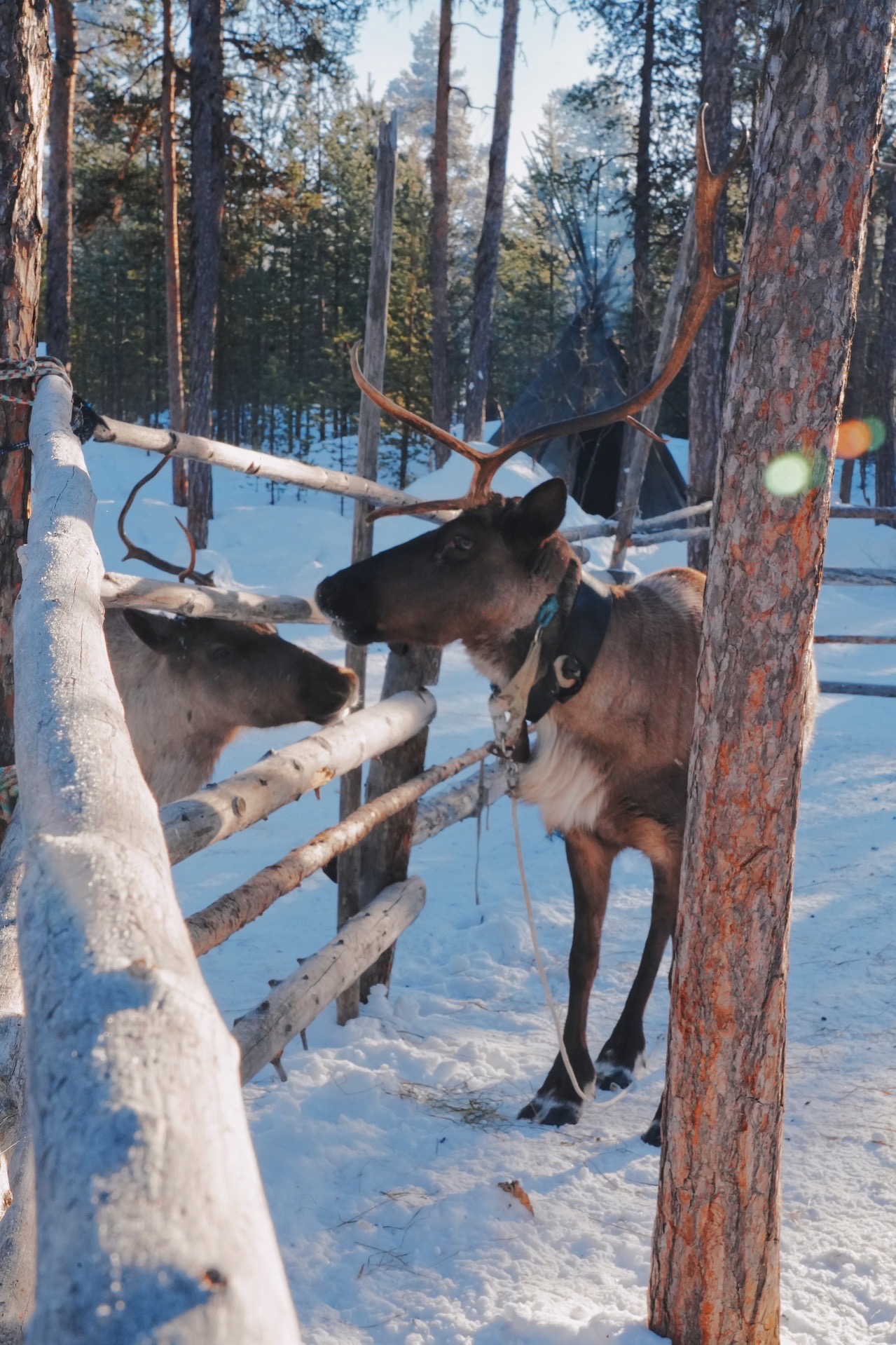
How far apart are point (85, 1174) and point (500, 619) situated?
9.34ft

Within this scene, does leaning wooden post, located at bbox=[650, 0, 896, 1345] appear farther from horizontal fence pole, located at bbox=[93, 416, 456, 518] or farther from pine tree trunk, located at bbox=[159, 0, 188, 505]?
pine tree trunk, located at bbox=[159, 0, 188, 505]

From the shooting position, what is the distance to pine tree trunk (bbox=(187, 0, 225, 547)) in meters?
12.5

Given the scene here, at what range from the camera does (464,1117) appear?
9.89 ft

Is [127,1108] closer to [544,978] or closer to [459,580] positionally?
[544,978]

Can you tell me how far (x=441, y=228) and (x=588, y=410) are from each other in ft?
11.6

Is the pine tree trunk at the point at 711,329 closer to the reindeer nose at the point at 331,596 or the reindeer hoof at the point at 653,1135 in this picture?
the reindeer nose at the point at 331,596

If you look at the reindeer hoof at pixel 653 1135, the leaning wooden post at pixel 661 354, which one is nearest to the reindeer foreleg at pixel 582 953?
the reindeer hoof at pixel 653 1135

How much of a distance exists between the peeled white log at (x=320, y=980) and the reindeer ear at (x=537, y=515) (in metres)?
1.34

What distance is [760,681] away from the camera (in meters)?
1.82

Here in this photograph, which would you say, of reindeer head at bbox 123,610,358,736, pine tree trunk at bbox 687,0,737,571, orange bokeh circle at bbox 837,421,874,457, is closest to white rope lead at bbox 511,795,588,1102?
reindeer head at bbox 123,610,358,736

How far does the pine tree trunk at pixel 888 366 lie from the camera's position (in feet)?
45.9

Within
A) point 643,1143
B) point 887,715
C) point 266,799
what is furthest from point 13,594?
point 887,715

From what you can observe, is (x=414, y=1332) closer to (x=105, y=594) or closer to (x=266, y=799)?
(x=266, y=799)

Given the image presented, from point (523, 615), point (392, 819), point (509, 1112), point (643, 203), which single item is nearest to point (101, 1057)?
point (523, 615)
